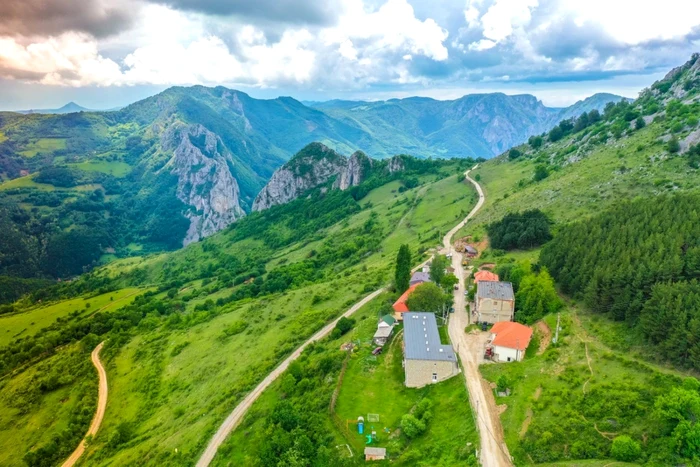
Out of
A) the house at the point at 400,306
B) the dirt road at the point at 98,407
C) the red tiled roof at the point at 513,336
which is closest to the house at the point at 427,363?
the red tiled roof at the point at 513,336

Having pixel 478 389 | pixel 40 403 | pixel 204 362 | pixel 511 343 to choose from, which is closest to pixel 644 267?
pixel 511 343

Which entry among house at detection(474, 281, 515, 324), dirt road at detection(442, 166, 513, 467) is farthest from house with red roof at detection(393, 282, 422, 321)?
house at detection(474, 281, 515, 324)

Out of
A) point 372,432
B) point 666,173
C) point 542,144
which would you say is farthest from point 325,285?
point 542,144

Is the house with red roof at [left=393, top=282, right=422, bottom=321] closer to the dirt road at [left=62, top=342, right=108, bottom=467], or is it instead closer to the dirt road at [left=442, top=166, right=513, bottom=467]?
the dirt road at [left=442, top=166, right=513, bottom=467]

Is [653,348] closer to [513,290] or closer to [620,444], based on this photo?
[620,444]

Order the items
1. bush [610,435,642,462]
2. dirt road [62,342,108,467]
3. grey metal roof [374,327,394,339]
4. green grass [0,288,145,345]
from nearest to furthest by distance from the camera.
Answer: bush [610,435,642,462] → grey metal roof [374,327,394,339] → dirt road [62,342,108,467] → green grass [0,288,145,345]
